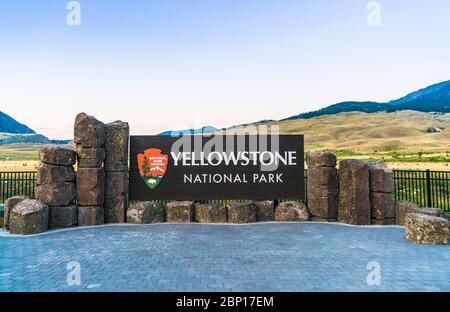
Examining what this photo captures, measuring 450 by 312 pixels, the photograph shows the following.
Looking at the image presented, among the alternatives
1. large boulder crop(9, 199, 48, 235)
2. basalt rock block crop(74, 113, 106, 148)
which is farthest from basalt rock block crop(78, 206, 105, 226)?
basalt rock block crop(74, 113, 106, 148)

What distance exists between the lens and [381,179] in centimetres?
1012

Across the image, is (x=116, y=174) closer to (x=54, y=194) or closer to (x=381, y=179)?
(x=54, y=194)

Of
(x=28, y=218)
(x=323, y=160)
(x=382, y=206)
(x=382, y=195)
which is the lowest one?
(x=28, y=218)

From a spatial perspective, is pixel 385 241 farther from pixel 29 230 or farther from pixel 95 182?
pixel 29 230

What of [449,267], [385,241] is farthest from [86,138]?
[449,267]

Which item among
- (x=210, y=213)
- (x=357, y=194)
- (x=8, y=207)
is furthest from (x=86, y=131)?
(x=357, y=194)

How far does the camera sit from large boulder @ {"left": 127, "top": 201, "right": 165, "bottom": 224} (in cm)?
1041

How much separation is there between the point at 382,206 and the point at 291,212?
3.10 m

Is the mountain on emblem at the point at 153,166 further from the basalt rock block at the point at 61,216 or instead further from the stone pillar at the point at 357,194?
the stone pillar at the point at 357,194

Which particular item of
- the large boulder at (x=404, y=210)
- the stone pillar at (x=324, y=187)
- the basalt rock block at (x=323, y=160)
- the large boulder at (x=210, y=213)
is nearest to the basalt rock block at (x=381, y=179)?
the large boulder at (x=404, y=210)

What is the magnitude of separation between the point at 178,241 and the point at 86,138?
5137mm

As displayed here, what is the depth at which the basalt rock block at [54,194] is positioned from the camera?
9.77m

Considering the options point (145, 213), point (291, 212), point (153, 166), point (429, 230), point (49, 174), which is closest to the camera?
point (429, 230)

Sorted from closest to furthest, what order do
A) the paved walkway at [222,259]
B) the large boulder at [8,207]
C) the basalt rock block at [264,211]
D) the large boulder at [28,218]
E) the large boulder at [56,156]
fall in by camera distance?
the paved walkway at [222,259]
the large boulder at [28,218]
the large boulder at [8,207]
the large boulder at [56,156]
the basalt rock block at [264,211]
